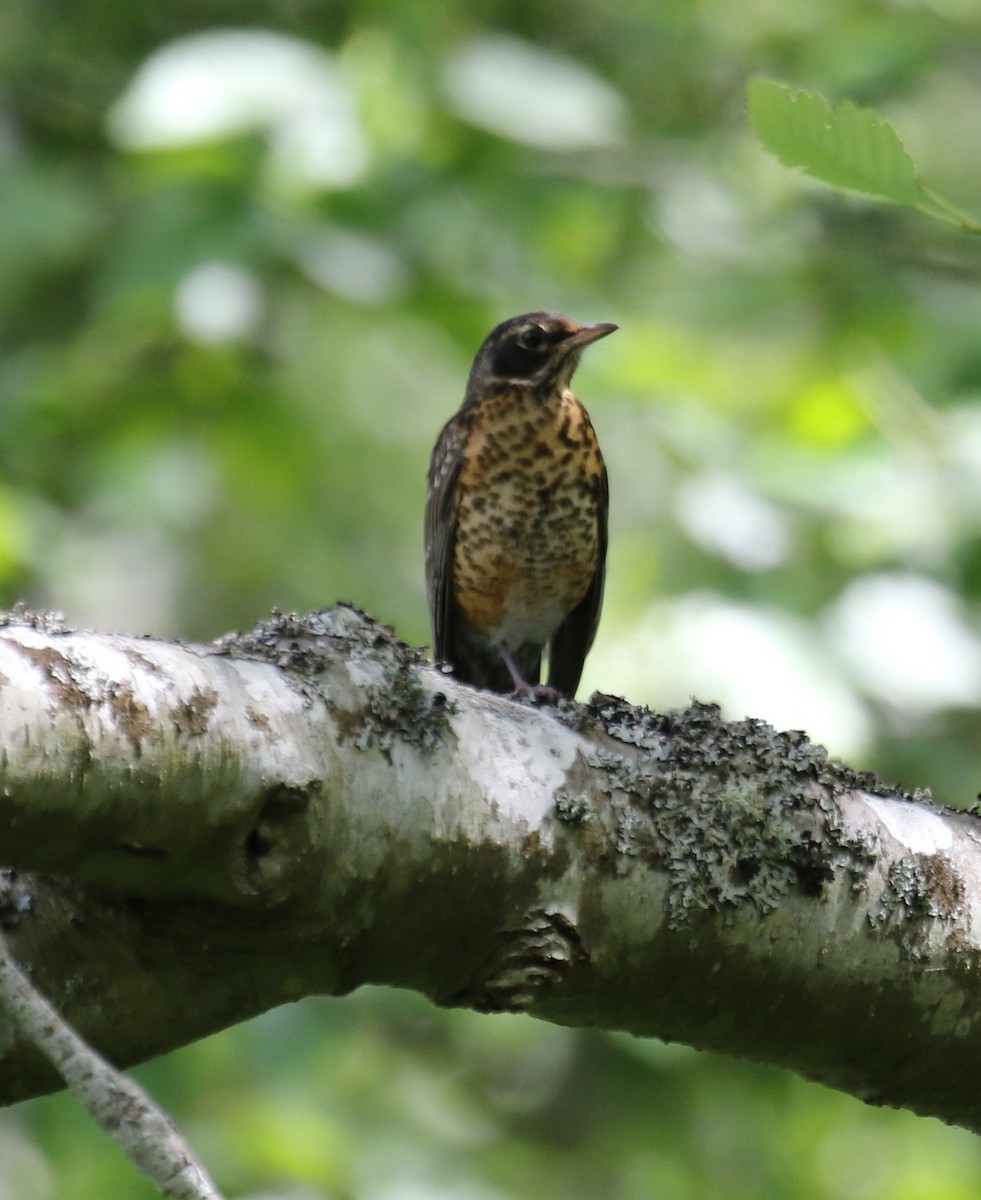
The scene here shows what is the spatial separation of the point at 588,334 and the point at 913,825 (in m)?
2.69

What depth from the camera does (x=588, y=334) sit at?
5004 mm

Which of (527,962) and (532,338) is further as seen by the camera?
(532,338)

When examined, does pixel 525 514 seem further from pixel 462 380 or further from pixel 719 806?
pixel 719 806

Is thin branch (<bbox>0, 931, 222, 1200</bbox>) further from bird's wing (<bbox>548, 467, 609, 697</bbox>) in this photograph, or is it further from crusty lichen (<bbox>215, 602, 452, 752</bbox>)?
bird's wing (<bbox>548, 467, 609, 697</bbox>)

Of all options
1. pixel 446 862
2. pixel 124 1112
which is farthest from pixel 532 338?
pixel 124 1112

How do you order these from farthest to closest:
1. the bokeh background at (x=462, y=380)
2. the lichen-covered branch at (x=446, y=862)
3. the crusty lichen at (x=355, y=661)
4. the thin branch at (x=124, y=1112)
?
the bokeh background at (x=462, y=380)
the crusty lichen at (x=355, y=661)
the lichen-covered branch at (x=446, y=862)
the thin branch at (x=124, y=1112)

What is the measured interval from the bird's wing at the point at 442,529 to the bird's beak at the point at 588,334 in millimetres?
472

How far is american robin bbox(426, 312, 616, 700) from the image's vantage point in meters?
5.02

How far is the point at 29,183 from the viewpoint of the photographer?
5.44 meters

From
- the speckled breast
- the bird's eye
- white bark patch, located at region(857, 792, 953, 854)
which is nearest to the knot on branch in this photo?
white bark patch, located at region(857, 792, 953, 854)

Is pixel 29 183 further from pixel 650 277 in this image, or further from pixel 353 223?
pixel 650 277

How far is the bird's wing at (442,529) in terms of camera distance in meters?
5.11

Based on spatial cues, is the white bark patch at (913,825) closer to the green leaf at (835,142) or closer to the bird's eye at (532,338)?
the green leaf at (835,142)

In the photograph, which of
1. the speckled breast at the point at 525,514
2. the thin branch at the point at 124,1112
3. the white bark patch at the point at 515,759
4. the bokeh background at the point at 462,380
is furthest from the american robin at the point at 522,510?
the thin branch at the point at 124,1112
